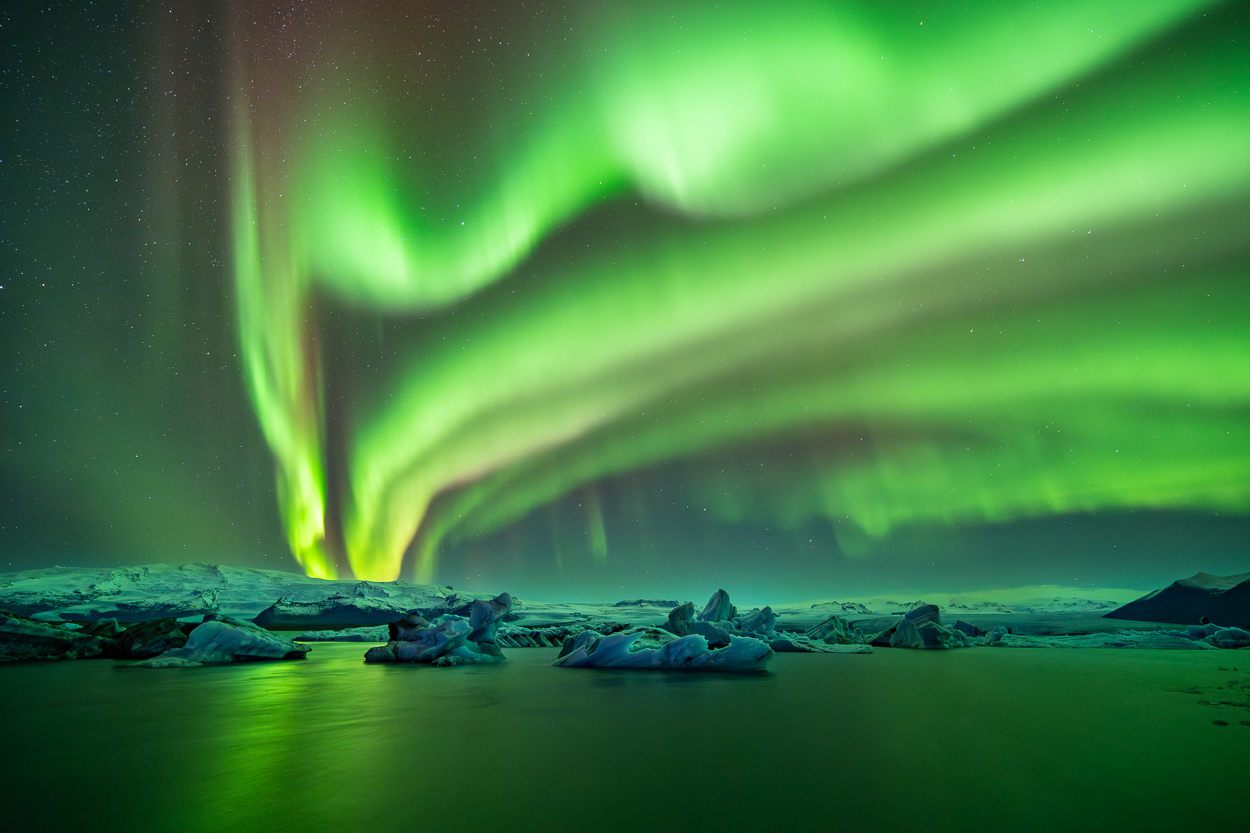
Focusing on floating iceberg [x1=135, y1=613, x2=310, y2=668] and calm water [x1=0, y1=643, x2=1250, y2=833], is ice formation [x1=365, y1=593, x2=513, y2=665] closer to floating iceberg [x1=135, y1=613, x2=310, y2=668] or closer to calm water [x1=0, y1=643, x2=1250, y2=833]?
floating iceberg [x1=135, y1=613, x2=310, y2=668]

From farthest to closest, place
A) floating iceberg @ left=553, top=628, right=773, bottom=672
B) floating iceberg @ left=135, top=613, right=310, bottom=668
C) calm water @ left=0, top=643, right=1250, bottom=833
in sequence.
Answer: floating iceberg @ left=135, top=613, right=310, bottom=668 < floating iceberg @ left=553, top=628, right=773, bottom=672 < calm water @ left=0, top=643, right=1250, bottom=833

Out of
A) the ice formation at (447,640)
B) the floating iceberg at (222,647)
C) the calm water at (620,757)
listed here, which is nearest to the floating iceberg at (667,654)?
the calm water at (620,757)

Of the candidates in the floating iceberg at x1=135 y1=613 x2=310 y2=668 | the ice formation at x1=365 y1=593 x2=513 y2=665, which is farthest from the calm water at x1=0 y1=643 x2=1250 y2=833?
the ice formation at x1=365 y1=593 x2=513 y2=665

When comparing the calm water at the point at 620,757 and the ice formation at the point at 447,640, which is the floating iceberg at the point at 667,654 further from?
the ice formation at the point at 447,640

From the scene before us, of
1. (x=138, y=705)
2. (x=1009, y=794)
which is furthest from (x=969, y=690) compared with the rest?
(x=138, y=705)

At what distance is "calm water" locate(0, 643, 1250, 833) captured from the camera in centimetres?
369

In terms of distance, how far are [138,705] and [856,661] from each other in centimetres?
1636

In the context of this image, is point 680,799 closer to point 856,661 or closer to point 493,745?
point 493,745

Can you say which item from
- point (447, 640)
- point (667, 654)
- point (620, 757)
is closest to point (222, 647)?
point (447, 640)

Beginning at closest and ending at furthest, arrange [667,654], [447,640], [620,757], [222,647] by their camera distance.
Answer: [620,757] → [667,654] → [222,647] → [447,640]

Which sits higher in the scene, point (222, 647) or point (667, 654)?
point (222, 647)

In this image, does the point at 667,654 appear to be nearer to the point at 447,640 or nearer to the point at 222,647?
the point at 447,640

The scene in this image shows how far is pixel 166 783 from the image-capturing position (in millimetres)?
4480

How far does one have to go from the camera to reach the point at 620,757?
17.2 feet
